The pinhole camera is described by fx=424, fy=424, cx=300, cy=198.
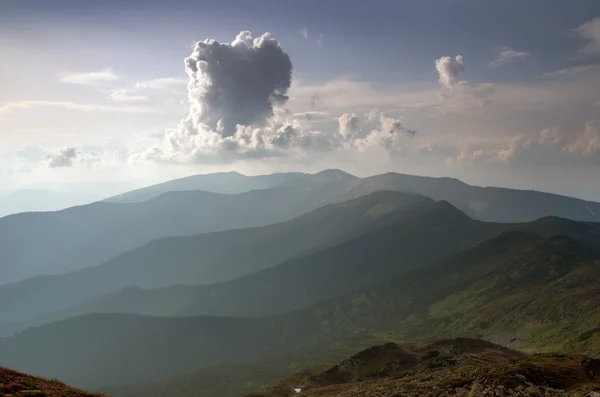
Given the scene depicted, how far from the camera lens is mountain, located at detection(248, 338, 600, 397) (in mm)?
64000

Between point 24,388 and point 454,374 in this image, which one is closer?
point 24,388

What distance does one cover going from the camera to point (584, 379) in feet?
225

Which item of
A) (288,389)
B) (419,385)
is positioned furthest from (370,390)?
(288,389)

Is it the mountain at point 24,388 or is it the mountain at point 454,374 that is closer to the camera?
the mountain at point 24,388

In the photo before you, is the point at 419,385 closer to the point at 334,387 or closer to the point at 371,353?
the point at 334,387

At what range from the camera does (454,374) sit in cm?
7844

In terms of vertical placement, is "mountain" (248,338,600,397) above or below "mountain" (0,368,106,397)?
below

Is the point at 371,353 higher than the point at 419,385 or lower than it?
lower

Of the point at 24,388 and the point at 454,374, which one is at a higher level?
the point at 24,388

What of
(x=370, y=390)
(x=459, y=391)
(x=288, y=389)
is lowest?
(x=288, y=389)

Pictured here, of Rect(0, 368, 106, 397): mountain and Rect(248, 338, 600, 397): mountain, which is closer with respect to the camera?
Rect(0, 368, 106, 397): mountain

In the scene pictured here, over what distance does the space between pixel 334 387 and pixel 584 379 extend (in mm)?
52171

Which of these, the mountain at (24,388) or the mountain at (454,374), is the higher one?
the mountain at (24,388)

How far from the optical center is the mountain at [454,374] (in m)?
64.0
